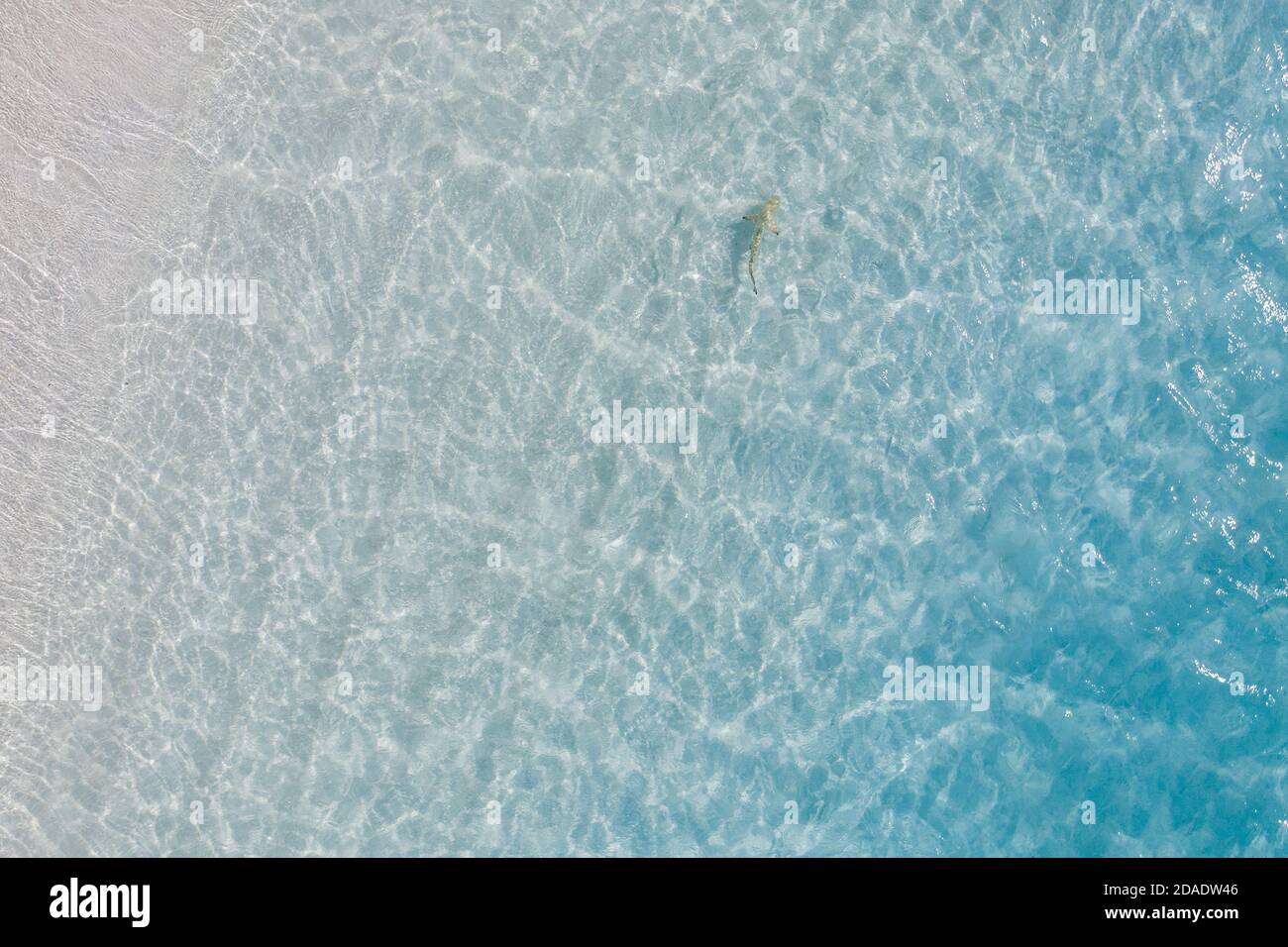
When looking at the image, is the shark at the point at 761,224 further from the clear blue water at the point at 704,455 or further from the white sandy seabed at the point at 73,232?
the white sandy seabed at the point at 73,232

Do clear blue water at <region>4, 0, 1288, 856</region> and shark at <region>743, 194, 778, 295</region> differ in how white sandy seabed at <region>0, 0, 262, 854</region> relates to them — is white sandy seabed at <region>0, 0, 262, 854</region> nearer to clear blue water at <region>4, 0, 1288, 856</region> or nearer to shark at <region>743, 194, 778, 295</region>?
clear blue water at <region>4, 0, 1288, 856</region>

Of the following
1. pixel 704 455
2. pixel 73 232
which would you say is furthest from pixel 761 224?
pixel 73 232

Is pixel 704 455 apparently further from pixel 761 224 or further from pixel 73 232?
pixel 73 232

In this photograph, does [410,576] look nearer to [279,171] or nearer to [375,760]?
[375,760]

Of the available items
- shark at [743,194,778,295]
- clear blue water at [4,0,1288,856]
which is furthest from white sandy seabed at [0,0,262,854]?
shark at [743,194,778,295]
